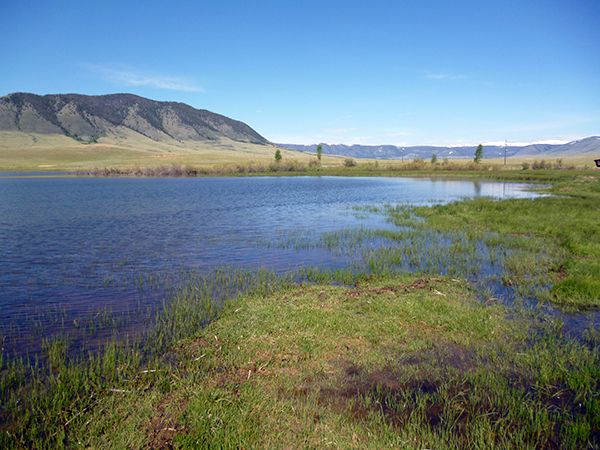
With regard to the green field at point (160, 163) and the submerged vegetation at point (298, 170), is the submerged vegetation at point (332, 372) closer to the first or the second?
the submerged vegetation at point (298, 170)

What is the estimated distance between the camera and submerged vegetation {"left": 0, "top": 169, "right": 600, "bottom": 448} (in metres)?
7.00

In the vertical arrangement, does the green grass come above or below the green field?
below

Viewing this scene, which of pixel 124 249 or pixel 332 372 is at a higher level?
pixel 124 249

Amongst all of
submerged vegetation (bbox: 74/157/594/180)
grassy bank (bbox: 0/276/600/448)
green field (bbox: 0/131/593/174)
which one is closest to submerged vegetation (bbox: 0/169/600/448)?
grassy bank (bbox: 0/276/600/448)

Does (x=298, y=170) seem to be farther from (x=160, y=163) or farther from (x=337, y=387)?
(x=337, y=387)

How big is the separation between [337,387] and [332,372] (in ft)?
2.23

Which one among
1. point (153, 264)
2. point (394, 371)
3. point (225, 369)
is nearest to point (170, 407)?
point (225, 369)

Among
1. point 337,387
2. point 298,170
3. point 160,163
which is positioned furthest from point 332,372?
point 160,163

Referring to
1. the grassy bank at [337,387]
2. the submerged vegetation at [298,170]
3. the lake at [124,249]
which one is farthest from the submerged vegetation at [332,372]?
the submerged vegetation at [298,170]

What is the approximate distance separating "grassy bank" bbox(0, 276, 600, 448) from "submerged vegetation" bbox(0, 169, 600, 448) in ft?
0.12

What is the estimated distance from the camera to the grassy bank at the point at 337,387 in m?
6.91

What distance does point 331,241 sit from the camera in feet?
82.0

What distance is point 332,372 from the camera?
9.23 meters

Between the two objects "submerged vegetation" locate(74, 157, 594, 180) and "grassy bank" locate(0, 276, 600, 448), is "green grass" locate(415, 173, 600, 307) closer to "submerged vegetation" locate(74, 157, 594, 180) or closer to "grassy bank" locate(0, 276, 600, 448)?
"grassy bank" locate(0, 276, 600, 448)
